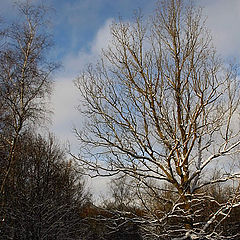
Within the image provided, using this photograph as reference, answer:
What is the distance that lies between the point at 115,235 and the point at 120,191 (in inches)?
197

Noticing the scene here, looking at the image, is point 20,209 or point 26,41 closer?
point 26,41

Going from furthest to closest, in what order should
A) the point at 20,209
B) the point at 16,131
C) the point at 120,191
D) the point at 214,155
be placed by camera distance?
1. the point at 120,191
2. the point at 20,209
3. the point at 16,131
4. the point at 214,155

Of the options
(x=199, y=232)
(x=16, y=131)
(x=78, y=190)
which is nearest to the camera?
(x=199, y=232)

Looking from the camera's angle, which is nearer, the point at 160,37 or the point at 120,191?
the point at 160,37

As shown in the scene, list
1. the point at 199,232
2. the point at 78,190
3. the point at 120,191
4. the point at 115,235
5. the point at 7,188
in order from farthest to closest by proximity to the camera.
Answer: the point at 120,191, the point at 115,235, the point at 78,190, the point at 7,188, the point at 199,232

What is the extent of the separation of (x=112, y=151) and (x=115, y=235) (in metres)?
23.6

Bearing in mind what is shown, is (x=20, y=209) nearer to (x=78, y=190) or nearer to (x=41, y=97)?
(x=41, y=97)

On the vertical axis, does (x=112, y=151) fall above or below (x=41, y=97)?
below

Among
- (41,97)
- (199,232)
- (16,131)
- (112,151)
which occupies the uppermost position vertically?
(41,97)

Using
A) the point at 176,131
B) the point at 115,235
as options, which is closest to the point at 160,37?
the point at 176,131

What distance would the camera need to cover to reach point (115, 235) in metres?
29.5

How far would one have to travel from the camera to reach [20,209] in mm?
13094

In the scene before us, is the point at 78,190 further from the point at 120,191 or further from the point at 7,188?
the point at 120,191

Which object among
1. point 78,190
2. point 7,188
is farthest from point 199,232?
point 78,190
